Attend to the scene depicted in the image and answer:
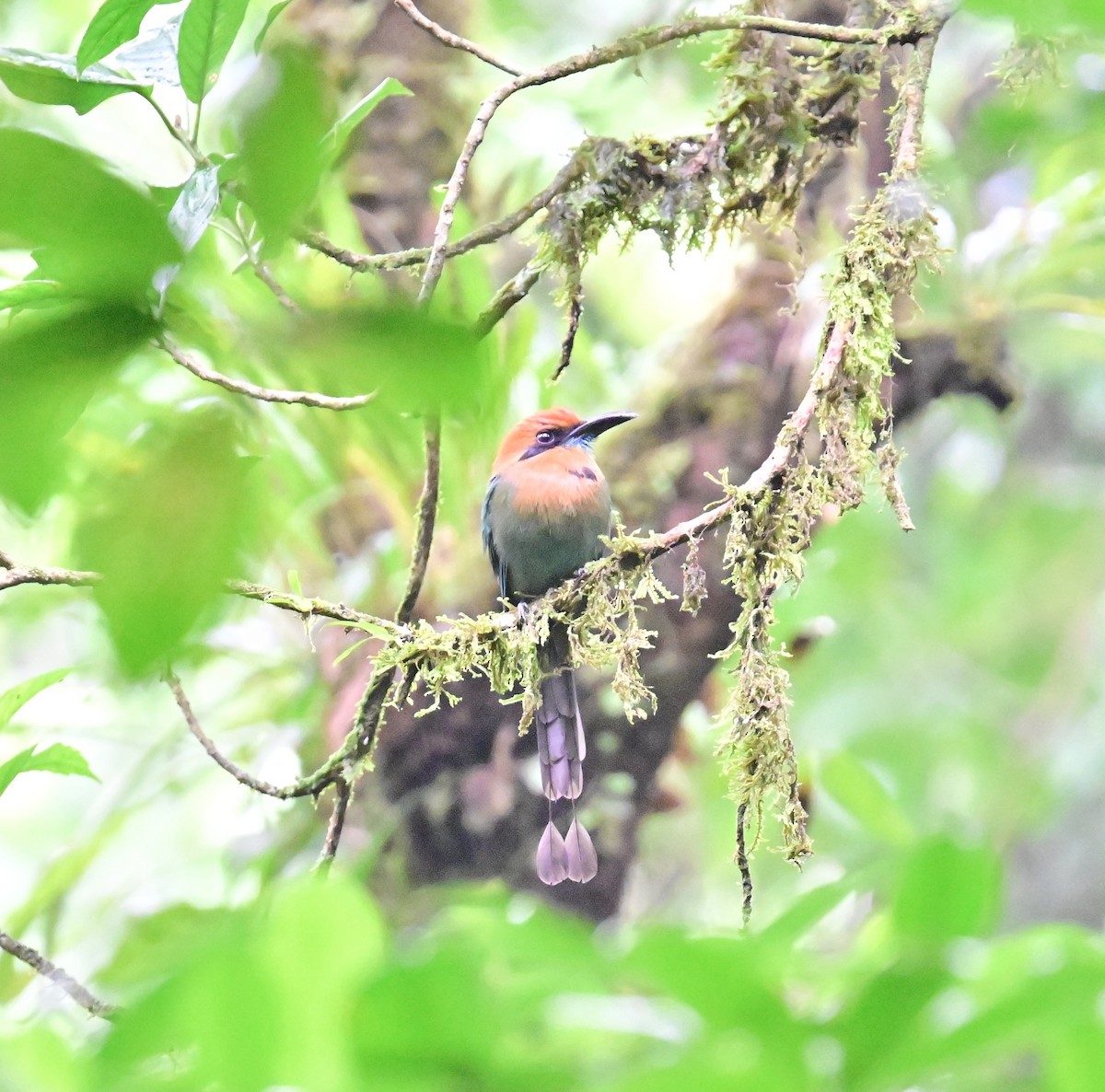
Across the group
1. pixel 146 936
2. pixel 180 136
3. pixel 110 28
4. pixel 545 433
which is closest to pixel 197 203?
pixel 110 28

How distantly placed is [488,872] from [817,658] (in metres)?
2.18

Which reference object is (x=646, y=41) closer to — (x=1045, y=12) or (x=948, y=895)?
(x=1045, y=12)

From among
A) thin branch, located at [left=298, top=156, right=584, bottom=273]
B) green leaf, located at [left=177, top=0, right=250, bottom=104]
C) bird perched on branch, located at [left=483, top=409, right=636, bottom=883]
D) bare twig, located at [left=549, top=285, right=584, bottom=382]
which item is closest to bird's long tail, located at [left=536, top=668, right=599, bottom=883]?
bird perched on branch, located at [left=483, top=409, right=636, bottom=883]

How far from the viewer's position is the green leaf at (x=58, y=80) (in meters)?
1.49

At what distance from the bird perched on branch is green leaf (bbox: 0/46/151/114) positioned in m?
1.47

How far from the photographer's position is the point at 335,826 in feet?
6.03

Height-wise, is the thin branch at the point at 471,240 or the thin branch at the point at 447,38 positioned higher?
the thin branch at the point at 447,38

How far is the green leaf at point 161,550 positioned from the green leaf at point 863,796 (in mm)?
2644

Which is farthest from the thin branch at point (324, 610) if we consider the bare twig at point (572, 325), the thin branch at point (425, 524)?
the bare twig at point (572, 325)

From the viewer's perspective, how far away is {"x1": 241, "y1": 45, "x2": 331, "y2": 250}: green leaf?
0.43m

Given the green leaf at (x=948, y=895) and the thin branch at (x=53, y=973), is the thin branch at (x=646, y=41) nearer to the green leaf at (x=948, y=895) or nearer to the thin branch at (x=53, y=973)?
the thin branch at (x=53, y=973)

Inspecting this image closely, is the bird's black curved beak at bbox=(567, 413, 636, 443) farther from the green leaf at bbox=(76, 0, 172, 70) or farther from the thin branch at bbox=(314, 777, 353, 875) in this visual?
the green leaf at bbox=(76, 0, 172, 70)

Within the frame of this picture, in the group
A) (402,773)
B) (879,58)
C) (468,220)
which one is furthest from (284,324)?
(402,773)

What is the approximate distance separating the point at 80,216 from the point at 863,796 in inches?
108
